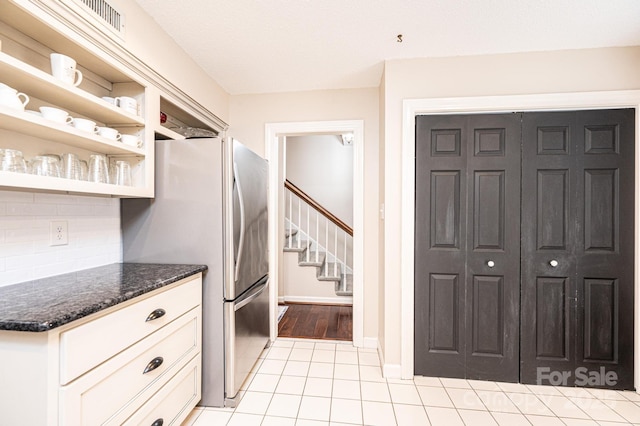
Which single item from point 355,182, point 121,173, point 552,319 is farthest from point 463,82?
point 121,173

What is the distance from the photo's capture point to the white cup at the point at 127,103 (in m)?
1.55

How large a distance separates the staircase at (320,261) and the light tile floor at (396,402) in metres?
1.65

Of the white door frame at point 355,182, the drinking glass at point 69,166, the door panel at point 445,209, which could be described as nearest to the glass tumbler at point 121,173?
the drinking glass at point 69,166

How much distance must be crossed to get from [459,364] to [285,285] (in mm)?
2457

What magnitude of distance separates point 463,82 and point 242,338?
2.43 m

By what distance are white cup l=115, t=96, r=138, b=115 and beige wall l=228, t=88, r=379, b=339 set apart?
1.26 metres

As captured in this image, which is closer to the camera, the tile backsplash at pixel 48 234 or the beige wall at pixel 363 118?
the tile backsplash at pixel 48 234

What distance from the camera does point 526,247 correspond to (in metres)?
2.07

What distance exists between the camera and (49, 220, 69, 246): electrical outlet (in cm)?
144

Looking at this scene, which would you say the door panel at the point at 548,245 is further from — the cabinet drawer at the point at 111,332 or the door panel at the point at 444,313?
the cabinet drawer at the point at 111,332

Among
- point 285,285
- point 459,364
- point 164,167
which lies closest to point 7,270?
point 164,167

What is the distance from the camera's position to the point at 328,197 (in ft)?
15.6

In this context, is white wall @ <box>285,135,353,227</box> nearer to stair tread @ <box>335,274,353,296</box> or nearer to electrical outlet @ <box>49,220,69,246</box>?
stair tread @ <box>335,274,353,296</box>

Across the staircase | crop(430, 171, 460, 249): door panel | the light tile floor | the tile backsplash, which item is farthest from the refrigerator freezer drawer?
the staircase
